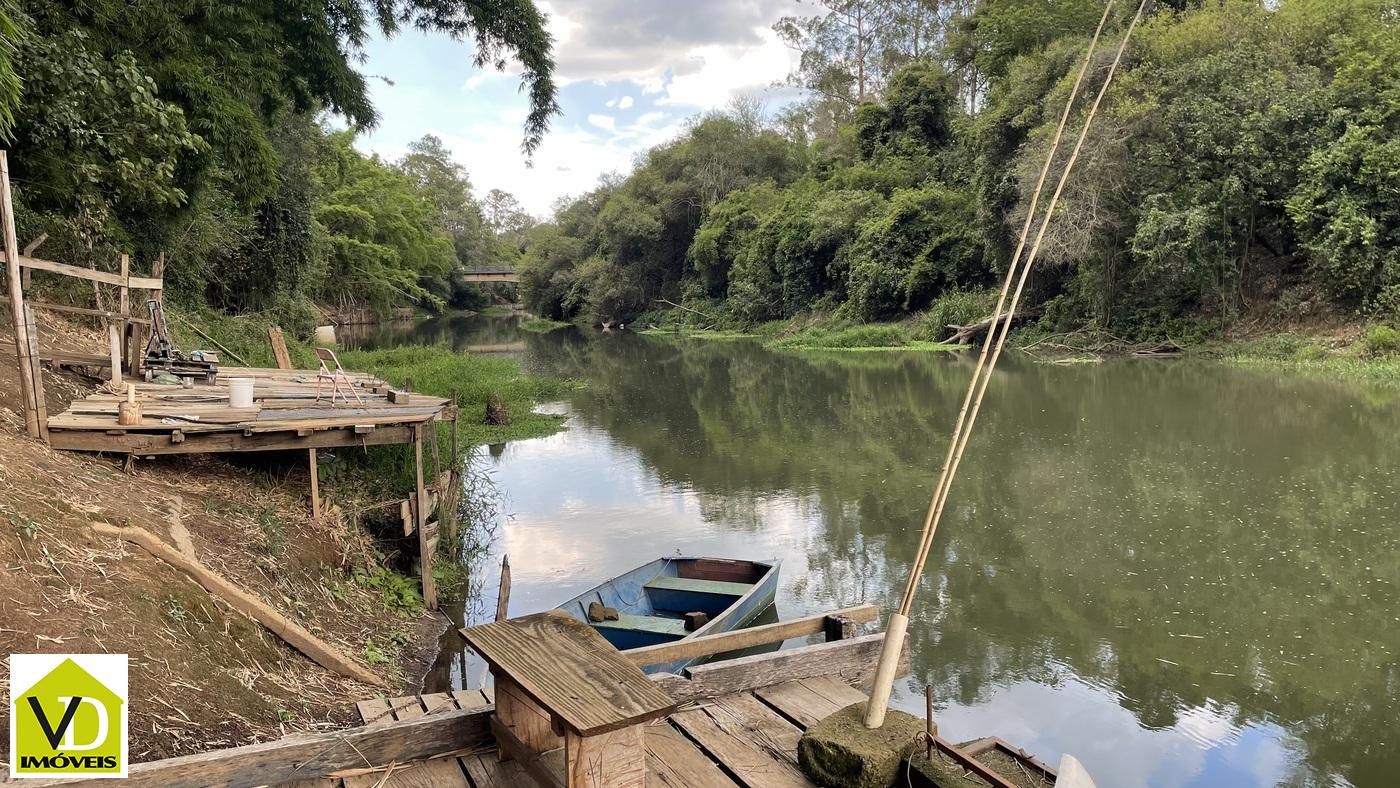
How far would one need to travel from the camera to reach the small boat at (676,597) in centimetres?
598

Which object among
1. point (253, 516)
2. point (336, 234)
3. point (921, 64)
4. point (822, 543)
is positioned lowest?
point (822, 543)

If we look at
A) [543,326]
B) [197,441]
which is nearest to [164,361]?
[197,441]

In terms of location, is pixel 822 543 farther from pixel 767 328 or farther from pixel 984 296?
pixel 767 328

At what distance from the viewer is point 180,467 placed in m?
6.11

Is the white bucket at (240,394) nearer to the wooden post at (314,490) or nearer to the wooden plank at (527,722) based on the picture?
the wooden post at (314,490)

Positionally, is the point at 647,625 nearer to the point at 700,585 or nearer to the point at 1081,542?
the point at 700,585

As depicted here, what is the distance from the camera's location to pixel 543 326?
2120 inches

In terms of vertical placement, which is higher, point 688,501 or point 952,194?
point 952,194

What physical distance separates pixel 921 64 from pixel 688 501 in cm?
3205

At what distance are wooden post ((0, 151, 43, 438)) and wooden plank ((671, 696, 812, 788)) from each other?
Answer: 4.68 metres

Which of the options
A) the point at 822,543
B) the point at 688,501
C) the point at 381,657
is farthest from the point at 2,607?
the point at 688,501

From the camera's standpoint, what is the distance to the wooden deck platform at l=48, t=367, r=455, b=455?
5355mm

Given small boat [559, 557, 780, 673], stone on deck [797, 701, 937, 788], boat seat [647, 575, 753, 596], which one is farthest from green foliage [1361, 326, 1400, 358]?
stone on deck [797, 701, 937, 788]

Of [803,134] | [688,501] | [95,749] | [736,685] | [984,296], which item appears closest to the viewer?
[95,749]
